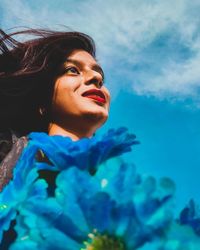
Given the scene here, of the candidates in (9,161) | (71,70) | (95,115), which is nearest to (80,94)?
(95,115)

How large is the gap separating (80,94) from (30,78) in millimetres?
530

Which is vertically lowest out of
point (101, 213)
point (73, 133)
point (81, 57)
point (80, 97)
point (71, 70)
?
point (101, 213)

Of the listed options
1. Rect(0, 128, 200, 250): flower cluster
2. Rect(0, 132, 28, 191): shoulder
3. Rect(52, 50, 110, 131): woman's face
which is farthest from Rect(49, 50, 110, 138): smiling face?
Rect(0, 128, 200, 250): flower cluster

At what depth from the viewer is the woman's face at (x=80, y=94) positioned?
7.88ft

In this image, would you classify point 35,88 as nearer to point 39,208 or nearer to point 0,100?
point 0,100

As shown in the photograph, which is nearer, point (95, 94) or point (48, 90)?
point (95, 94)

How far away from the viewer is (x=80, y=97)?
2.46 metres

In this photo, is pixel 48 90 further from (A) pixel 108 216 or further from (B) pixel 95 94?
(A) pixel 108 216

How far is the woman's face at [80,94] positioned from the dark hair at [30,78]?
10cm

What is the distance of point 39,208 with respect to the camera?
141 cm

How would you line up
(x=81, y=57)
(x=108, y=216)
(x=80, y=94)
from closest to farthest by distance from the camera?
(x=108, y=216) → (x=80, y=94) → (x=81, y=57)

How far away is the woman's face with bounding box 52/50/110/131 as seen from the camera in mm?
2402

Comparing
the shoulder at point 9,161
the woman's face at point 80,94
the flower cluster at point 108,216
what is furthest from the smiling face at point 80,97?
the flower cluster at point 108,216

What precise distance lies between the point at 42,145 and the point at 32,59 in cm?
127
